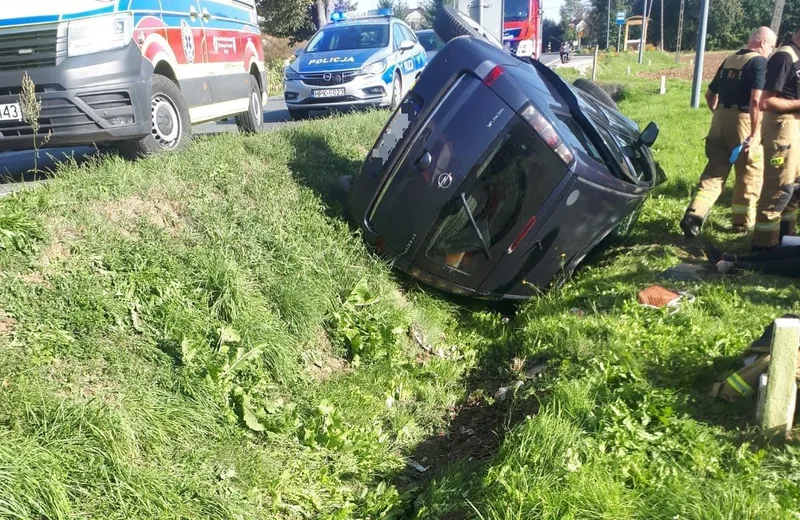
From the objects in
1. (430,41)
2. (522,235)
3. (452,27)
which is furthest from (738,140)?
(430,41)

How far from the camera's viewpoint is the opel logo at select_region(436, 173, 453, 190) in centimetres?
433

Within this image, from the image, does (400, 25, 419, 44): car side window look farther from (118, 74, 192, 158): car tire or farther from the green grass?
the green grass

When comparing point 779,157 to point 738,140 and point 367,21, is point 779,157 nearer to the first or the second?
point 738,140

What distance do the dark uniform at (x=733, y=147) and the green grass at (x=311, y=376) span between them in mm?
757

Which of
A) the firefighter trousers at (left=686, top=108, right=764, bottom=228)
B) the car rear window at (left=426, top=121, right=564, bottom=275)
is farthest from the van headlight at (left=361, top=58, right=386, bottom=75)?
the car rear window at (left=426, top=121, right=564, bottom=275)

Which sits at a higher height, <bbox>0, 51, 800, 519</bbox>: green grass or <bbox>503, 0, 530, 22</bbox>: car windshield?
<bbox>503, 0, 530, 22</bbox>: car windshield

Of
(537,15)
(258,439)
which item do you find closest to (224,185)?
(258,439)

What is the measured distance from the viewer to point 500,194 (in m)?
4.38

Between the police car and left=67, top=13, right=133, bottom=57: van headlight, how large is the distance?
5.56 meters

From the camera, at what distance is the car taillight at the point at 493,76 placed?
431 centimetres

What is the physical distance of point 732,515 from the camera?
228 centimetres

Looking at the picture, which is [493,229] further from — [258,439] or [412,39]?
[412,39]

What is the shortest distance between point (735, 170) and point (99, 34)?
568 cm

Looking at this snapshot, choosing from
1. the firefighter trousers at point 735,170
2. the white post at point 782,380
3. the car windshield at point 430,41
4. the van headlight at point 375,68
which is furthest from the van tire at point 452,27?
the white post at point 782,380
